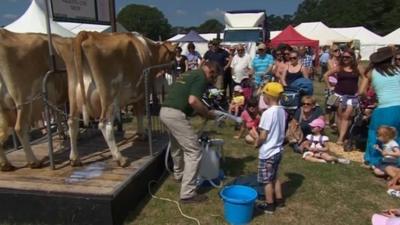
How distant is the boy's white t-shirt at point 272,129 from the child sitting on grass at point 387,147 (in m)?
2.13

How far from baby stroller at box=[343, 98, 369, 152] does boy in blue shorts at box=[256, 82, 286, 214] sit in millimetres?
3206

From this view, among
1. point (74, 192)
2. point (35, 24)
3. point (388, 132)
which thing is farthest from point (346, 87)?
point (35, 24)

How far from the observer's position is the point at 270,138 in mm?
4426

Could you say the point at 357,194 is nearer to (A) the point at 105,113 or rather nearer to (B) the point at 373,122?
(B) the point at 373,122

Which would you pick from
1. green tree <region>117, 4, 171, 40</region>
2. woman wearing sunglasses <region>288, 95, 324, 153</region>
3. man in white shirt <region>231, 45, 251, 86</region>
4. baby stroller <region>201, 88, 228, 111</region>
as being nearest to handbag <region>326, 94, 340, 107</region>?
woman wearing sunglasses <region>288, 95, 324, 153</region>

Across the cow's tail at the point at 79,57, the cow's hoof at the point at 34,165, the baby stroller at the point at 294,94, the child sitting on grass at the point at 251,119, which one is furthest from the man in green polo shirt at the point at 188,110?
the child sitting on grass at the point at 251,119

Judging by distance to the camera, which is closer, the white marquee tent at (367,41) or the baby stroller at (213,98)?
the baby stroller at (213,98)

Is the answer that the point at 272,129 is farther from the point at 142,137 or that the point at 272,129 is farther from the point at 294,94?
the point at 294,94

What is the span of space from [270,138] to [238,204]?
830 mm

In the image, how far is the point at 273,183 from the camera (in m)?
4.61

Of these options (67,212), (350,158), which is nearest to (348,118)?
(350,158)

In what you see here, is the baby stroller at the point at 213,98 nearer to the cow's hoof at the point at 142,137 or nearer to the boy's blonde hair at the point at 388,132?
the cow's hoof at the point at 142,137

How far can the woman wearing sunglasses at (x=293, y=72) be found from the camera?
304 inches

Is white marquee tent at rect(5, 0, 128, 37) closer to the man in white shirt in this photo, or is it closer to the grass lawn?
the man in white shirt
